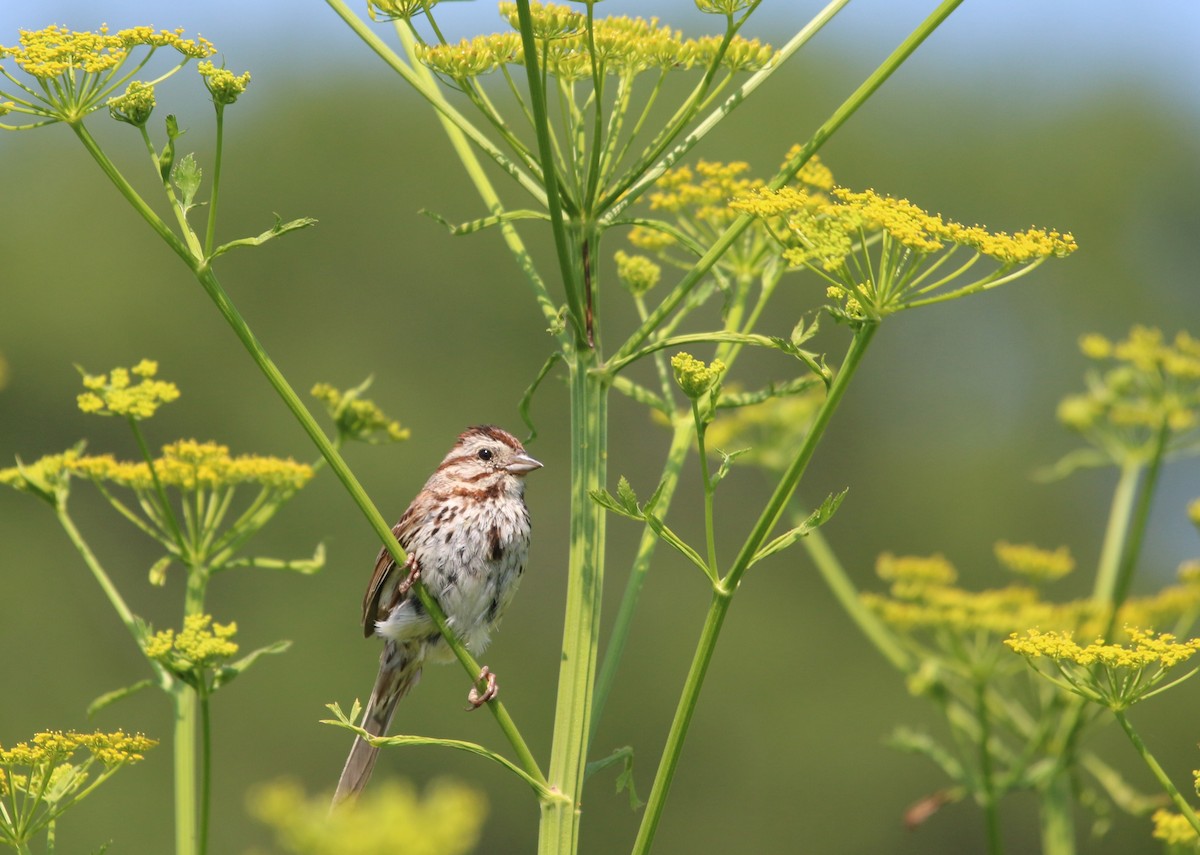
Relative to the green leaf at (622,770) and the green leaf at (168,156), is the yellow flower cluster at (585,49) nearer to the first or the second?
the green leaf at (168,156)

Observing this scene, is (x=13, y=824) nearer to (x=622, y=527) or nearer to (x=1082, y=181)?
(x=622, y=527)

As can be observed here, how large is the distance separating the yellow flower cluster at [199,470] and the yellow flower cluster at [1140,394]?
3.08m

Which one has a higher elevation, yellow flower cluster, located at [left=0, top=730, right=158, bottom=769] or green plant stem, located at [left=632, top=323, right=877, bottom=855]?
yellow flower cluster, located at [left=0, top=730, right=158, bottom=769]

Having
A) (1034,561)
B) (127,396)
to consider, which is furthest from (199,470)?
(1034,561)

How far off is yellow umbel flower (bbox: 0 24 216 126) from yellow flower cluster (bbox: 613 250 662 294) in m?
1.54

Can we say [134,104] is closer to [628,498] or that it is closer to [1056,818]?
[628,498]

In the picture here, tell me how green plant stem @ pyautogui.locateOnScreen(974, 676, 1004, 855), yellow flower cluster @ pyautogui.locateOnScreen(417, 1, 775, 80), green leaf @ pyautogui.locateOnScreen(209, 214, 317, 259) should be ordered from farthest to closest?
green plant stem @ pyautogui.locateOnScreen(974, 676, 1004, 855), yellow flower cluster @ pyautogui.locateOnScreen(417, 1, 775, 80), green leaf @ pyautogui.locateOnScreen(209, 214, 317, 259)

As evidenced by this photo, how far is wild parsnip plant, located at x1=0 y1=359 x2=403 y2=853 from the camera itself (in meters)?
3.57

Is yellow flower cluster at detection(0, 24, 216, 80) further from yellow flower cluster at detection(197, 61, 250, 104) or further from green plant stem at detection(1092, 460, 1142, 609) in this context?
green plant stem at detection(1092, 460, 1142, 609)

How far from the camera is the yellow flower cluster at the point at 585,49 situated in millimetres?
3582

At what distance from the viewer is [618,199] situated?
3521 mm

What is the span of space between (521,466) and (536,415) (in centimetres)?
2611

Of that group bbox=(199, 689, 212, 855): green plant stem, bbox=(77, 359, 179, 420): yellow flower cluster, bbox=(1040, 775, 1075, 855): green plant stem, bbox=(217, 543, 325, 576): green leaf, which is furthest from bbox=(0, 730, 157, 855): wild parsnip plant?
bbox=(1040, 775, 1075, 855): green plant stem

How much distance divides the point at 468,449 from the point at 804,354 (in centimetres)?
322
